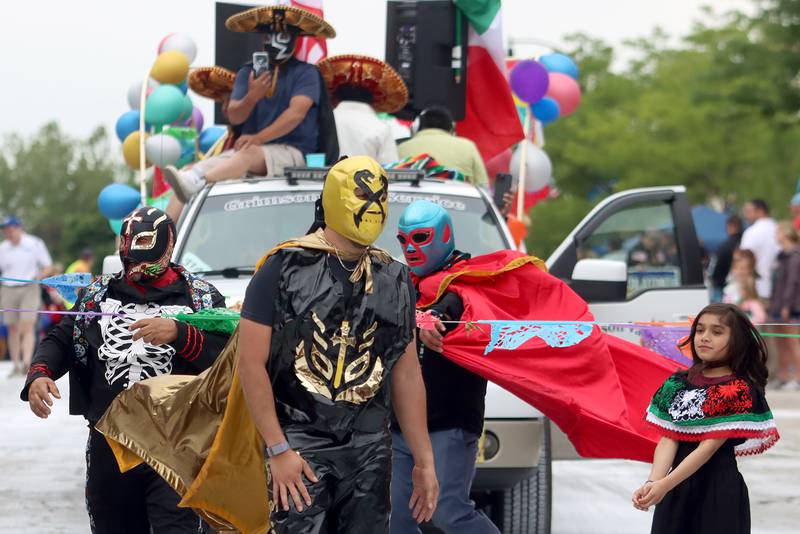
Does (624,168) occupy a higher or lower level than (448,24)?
lower

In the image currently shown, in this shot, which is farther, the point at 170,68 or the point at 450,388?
the point at 170,68

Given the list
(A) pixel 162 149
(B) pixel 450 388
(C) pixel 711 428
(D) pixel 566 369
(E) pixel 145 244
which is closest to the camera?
(C) pixel 711 428

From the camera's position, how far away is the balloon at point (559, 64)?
559 inches

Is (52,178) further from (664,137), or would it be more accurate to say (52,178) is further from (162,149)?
(162,149)

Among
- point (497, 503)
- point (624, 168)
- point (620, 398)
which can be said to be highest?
point (620, 398)

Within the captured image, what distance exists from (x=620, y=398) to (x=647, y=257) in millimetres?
28256

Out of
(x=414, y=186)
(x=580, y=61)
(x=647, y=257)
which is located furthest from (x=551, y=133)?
(x=414, y=186)

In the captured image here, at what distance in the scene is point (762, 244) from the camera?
54.0 feet

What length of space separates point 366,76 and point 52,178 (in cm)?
8124

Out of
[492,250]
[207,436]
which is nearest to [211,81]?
[492,250]

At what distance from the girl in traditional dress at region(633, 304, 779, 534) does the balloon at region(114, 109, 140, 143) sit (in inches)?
336

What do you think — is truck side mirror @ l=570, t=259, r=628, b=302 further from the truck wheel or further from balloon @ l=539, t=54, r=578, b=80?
balloon @ l=539, t=54, r=578, b=80

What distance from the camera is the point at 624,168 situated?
49.7 m

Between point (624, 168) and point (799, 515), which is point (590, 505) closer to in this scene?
point (799, 515)
